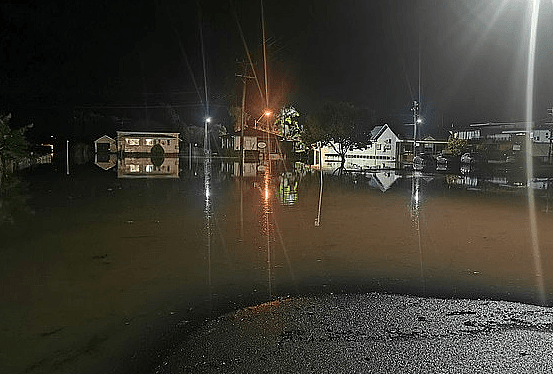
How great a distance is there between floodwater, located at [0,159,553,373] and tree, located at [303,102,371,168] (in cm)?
3393

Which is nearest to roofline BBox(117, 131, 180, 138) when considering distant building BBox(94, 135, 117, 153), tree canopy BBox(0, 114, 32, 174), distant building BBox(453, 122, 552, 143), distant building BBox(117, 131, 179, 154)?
distant building BBox(117, 131, 179, 154)

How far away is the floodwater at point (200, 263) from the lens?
186 inches

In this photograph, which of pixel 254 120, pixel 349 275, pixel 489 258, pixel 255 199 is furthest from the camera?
pixel 254 120

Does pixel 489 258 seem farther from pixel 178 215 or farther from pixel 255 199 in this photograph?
pixel 255 199

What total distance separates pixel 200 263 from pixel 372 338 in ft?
11.8

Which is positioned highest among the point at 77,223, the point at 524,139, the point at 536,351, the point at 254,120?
the point at 254,120

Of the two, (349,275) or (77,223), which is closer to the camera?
(349,275)

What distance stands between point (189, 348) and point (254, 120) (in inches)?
2635

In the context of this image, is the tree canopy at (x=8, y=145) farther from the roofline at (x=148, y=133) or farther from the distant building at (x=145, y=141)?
the roofline at (x=148, y=133)

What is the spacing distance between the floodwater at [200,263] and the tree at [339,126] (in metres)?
33.9

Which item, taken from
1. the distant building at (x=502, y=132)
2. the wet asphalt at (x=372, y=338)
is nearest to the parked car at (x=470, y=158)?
the distant building at (x=502, y=132)

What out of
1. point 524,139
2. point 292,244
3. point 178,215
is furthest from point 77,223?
point 524,139

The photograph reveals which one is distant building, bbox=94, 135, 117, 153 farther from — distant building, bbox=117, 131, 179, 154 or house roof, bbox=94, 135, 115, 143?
distant building, bbox=117, 131, 179, 154

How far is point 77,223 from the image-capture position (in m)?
11.0
